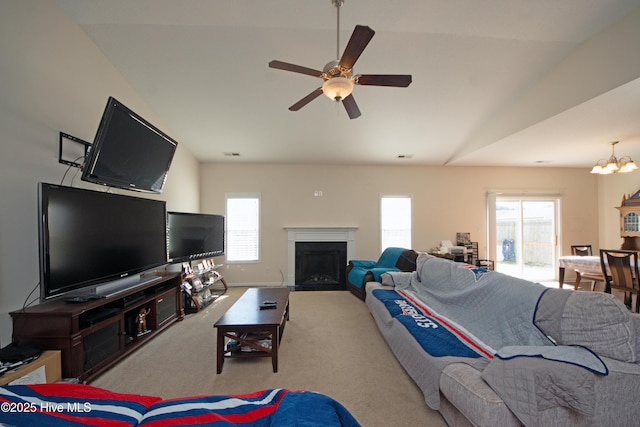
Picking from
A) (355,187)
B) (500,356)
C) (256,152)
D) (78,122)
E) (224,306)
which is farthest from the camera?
(355,187)

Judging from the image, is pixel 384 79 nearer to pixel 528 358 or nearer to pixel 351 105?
pixel 351 105

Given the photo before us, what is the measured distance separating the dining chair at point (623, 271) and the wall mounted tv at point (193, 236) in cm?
613

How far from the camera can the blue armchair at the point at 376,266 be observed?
4.13m

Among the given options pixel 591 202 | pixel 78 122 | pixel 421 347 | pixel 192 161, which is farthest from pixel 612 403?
pixel 591 202

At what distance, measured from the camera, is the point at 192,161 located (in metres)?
4.97

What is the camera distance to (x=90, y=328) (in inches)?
81.5

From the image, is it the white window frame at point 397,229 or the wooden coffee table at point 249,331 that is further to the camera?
the white window frame at point 397,229

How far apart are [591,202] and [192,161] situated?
8.73 metres

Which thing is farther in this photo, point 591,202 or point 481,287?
point 591,202

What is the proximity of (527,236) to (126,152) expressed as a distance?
7.49 metres

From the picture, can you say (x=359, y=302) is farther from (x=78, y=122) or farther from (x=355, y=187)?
(x=78, y=122)

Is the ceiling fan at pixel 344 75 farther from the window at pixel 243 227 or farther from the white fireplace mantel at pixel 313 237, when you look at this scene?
the window at pixel 243 227

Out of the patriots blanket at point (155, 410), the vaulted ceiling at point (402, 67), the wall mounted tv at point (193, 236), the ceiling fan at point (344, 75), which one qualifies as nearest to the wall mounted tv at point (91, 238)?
the wall mounted tv at point (193, 236)

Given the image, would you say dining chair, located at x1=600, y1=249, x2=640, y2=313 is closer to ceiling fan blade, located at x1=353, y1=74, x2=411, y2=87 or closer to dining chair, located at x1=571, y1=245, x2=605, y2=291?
dining chair, located at x1=571, y1=245, x2=605, y2=291
